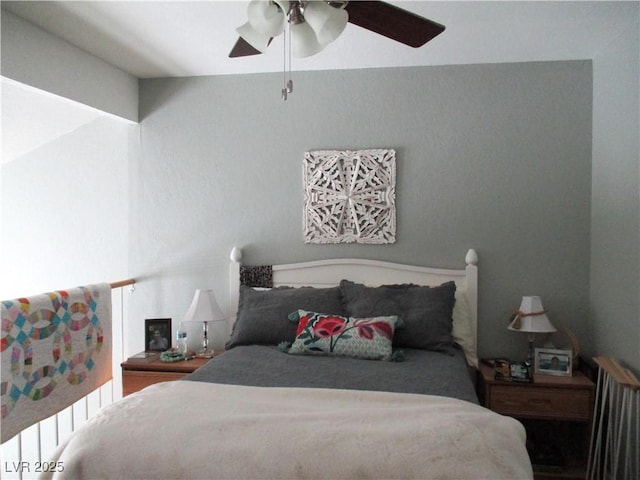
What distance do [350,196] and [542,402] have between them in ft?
5.40

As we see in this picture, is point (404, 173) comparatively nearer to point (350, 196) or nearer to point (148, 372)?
point (350, 196)

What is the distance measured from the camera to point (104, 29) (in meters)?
2.59

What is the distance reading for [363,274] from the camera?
10.6 feet

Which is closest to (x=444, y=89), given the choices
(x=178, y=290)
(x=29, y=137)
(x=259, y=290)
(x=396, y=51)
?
(x=396, y=51)

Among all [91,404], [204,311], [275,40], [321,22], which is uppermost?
[275,40]

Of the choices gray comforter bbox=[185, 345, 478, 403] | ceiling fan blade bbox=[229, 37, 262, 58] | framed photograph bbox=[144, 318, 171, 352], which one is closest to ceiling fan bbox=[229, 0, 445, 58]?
ceiling fan blade bbox=[229, 37, 262, 58]

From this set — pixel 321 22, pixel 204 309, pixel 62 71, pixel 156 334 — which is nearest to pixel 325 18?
pixel 321 22

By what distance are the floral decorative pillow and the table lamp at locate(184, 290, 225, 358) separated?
0.70m

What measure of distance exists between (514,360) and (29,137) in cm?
371

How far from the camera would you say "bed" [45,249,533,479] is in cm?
149

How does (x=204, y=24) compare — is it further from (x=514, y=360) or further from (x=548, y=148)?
(x=514, y=360)

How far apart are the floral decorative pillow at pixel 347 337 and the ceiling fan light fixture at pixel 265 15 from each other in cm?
160

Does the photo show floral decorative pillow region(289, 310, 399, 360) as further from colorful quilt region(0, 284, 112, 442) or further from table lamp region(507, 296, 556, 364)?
colorful quilt region(0, 284, 112, 442)

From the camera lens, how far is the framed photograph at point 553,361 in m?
2.83
